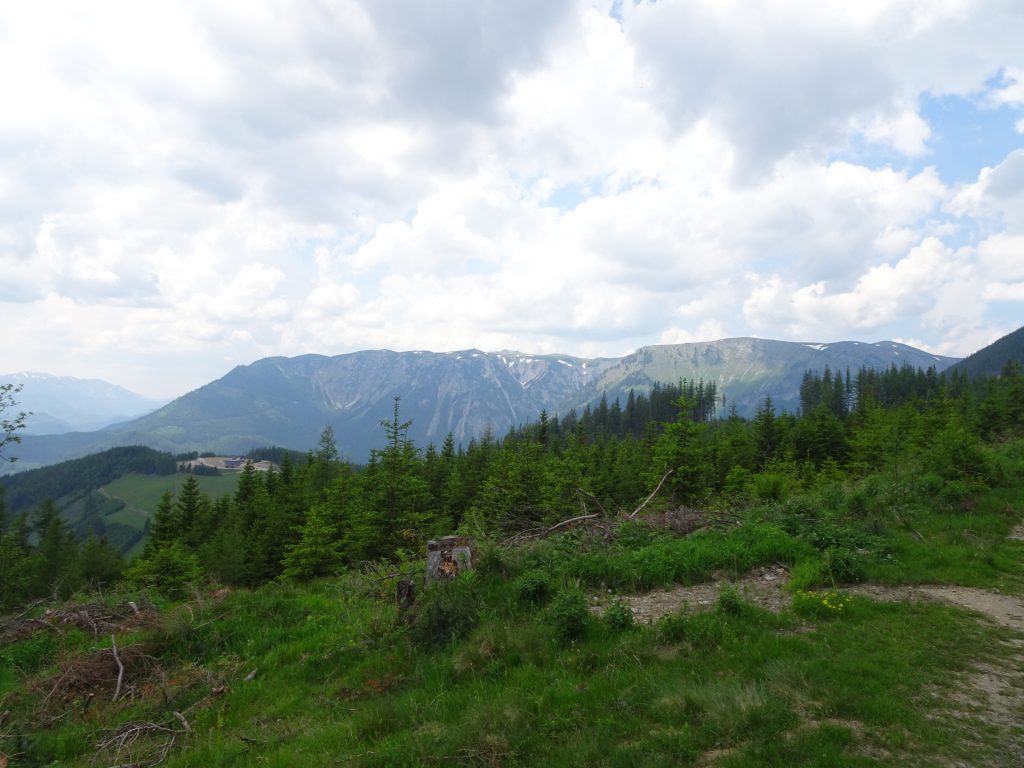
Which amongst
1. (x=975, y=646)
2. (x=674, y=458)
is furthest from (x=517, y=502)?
(x=975, y=646)

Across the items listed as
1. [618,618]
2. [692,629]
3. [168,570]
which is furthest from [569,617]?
[168,570]

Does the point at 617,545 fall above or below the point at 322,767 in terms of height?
above

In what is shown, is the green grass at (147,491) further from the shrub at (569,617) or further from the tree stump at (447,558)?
the shrub at (569,617)

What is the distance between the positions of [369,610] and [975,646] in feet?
31.6

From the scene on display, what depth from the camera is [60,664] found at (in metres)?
8.50

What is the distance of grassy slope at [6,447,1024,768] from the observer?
16.2 ft

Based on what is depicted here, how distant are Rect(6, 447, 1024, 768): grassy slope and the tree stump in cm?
44

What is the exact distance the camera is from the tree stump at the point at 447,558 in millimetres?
9266

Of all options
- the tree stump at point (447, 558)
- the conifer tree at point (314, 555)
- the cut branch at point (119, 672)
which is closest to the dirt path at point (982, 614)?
the tree stump at point (447, 558)

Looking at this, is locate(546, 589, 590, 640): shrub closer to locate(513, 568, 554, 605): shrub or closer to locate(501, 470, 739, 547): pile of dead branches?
locate(513, 568, 554, 605): shrub

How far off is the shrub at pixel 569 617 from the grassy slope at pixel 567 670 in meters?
0.03

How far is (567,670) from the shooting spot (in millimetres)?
6559

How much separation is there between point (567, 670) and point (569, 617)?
3.23 feet

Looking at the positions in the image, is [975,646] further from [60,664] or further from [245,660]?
[60,664]
